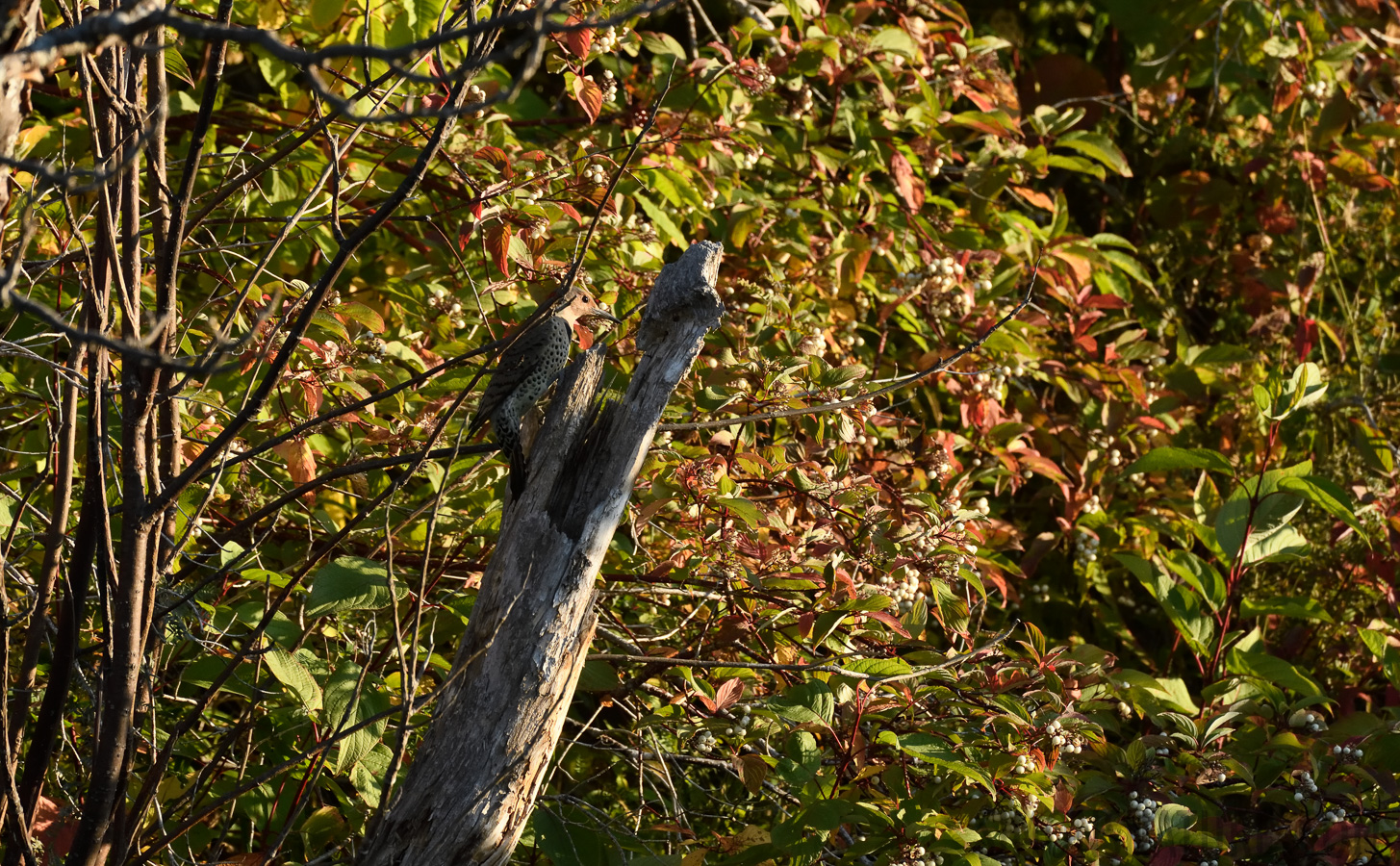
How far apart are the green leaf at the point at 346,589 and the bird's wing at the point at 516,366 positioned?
0.99 feet

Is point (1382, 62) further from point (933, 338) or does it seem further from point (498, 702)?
point (498, 702)

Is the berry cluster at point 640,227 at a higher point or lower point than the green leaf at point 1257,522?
higher

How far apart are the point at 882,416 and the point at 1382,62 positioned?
3.07 m

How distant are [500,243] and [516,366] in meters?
0.44

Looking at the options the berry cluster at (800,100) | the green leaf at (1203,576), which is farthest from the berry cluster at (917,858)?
the berry cluster at (800,100)

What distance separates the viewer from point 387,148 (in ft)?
8.71

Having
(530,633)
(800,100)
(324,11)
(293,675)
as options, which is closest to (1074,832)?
(530,633)

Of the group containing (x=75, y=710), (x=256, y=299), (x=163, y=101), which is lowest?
(x=75, y=710)

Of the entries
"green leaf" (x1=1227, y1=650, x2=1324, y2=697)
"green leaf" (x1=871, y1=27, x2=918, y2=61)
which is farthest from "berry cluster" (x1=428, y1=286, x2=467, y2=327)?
"green leaf" (x1=1227, y1=650, x2=1324, y2=697)

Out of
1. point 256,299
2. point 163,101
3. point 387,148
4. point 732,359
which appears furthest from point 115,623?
point 387,148

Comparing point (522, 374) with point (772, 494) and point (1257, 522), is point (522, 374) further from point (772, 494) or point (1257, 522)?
point (1257, 522)

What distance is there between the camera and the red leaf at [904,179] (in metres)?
3.02

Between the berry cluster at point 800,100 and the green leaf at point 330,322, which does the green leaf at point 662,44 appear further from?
the green leaf at point 330,322

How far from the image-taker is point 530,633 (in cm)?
142
